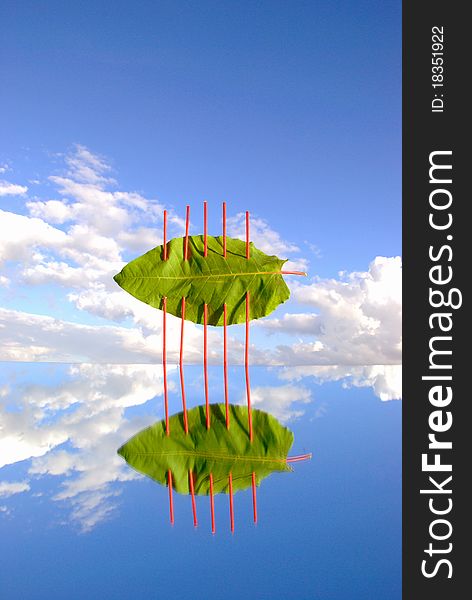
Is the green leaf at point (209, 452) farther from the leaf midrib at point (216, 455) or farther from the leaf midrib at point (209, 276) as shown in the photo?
the leaf midrib at point (209, 276)

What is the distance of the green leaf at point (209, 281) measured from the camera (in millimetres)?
2131

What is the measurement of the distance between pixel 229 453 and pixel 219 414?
19.4 inches

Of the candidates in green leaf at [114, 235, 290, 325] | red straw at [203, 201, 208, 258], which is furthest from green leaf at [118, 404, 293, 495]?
red straw at [203, 201, 208, 258]

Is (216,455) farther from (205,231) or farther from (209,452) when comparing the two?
(205,231)

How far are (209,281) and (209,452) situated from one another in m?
0.93

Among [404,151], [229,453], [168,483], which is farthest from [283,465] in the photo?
[404,151]

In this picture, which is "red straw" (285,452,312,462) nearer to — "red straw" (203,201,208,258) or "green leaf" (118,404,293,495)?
"green leaf" (118,404,293,495)

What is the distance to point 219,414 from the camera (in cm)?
186

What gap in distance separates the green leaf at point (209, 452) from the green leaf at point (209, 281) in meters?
0.55

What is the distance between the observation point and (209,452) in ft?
4.49

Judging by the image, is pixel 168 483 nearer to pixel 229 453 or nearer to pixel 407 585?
pixel 229 453

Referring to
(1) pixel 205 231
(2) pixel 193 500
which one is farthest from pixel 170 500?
(1) pixel 205 231

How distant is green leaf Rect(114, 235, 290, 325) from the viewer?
2131 millimetres

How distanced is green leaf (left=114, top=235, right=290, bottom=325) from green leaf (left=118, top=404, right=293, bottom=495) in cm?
55
